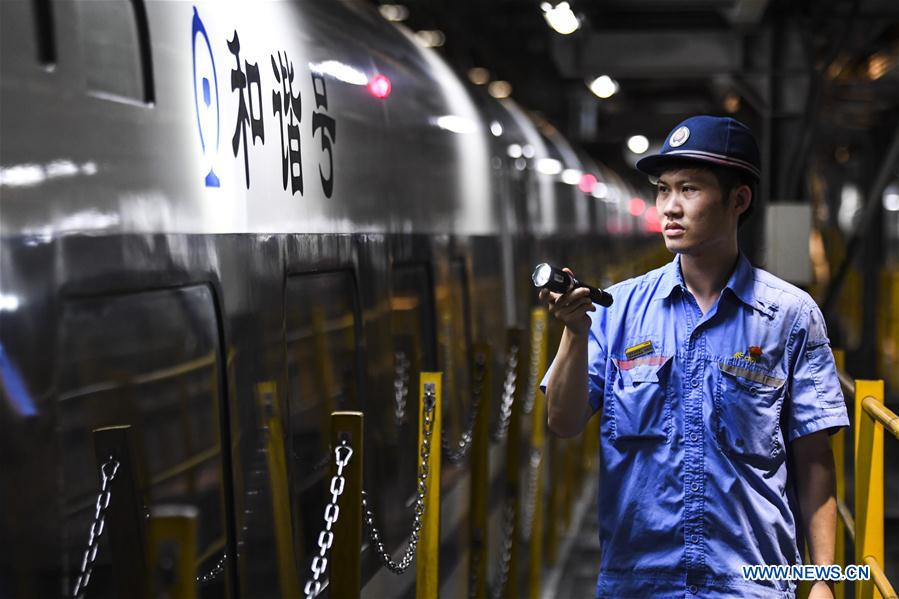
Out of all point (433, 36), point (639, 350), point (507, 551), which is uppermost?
point (433, 36)

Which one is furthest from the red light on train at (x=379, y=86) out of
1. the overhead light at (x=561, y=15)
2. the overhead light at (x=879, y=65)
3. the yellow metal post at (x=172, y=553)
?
the overhead light at (x=879, y=65)

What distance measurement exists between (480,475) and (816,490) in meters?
2.65

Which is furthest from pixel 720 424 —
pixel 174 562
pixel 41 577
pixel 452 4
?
pixel 452 4

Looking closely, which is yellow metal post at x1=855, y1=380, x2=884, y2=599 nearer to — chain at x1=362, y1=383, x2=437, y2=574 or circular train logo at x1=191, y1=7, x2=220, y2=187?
chain at x1=362, y1=383, x2=437, y2=574

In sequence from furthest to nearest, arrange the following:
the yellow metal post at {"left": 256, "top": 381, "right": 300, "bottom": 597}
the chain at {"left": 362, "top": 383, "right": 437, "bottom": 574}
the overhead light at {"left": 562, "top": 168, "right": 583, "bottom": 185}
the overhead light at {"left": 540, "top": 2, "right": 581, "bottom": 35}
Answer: the overhead light at {"left": 562, "top": 168, "right": 583, "bottom": 185} → the overhead light at {"left": 540, "top": 2, "right": 581, "bottom": 35} → the chain at {"left": 362, "top": 383, "right": 437, "bottom": 574} → the yellow metal post at {"left": 256, "top": 381, "right": 300, "bottom": 597}

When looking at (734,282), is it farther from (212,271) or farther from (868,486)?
(212,271)

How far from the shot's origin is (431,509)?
402 centimetres

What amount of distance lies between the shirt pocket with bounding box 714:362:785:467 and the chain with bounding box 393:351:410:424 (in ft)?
6.04

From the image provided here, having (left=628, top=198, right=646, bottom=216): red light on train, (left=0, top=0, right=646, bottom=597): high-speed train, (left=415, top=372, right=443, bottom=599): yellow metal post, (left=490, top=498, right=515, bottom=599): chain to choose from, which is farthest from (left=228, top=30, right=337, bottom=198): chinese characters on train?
(left=628, top=198, right=646, bottom=216): red light on train

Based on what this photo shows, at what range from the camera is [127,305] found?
220 centimetres

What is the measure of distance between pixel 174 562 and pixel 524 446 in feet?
20.6

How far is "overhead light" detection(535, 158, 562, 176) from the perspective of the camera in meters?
9.38

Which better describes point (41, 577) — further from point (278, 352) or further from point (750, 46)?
point (750, 46)

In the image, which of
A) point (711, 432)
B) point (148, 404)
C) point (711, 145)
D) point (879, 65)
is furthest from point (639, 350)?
point (879, 65)
